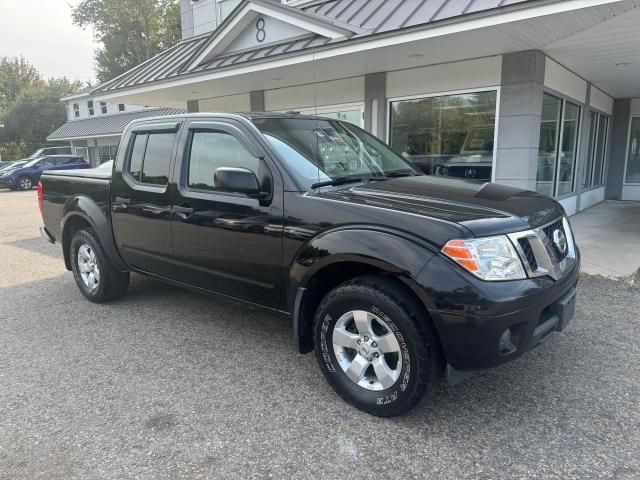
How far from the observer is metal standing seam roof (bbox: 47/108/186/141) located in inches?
1075

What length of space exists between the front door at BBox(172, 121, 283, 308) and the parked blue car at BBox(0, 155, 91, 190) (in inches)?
834

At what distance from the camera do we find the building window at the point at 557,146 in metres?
8.47

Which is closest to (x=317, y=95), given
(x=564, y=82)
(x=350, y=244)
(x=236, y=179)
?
(x=564, y=82)

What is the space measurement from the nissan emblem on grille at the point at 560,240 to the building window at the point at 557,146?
5.53 metres

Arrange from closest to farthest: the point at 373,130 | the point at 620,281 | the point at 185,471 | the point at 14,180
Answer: the point at 185,471, the point at 620,281, the point at 373,130, the point at 14,180

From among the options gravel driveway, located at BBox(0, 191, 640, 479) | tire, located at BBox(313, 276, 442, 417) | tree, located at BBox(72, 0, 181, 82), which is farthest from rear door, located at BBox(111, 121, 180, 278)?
tree, located at BBox(72, 0, 181, 82)

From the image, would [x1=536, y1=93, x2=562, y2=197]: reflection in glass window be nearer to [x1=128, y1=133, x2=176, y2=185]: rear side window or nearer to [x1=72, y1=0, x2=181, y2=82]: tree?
[x1=128, y1=133, x2=176, y2=185]: rear side window

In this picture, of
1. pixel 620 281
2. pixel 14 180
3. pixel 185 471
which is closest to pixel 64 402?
pixel 185 471

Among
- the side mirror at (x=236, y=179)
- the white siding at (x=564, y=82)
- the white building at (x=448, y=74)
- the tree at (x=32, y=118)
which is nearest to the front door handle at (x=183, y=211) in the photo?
the side mirror at (x=236, y=179)

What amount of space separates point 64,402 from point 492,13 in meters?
5.94

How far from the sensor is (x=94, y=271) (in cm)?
505

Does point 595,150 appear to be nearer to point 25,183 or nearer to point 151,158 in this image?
point 151,158

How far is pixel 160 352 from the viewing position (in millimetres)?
3885

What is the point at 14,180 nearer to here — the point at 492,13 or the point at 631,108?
the point at 492,13
